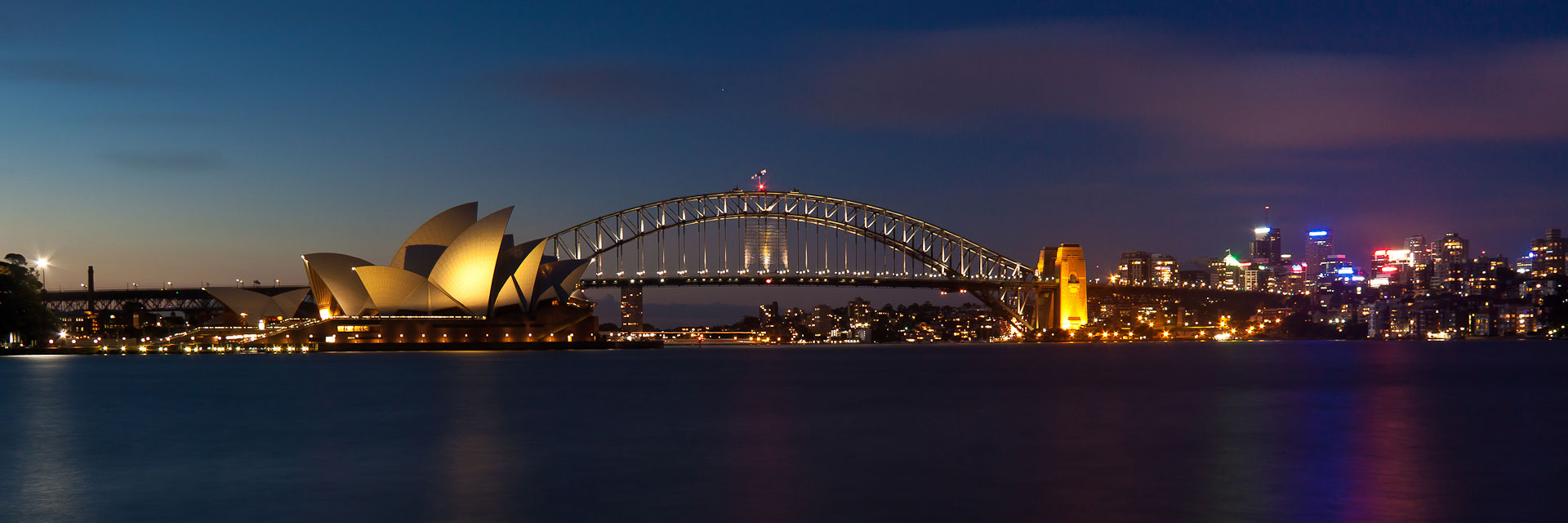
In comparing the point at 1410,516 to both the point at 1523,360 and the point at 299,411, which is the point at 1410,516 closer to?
the point at 299,411

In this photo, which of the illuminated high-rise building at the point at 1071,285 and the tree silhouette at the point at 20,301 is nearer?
the tree silhouette at the point at 20,301

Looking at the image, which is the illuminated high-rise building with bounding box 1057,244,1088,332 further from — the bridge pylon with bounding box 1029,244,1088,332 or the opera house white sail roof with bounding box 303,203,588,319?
the opera house white sail roof with bounding box 303,203,588,319

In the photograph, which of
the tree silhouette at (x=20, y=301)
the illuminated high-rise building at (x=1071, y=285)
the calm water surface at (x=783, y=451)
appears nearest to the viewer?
the calm water surface at (x=783, y=451)

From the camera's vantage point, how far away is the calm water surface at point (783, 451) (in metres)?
15.6

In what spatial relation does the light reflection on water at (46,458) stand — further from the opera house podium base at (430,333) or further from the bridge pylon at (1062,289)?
the bridge pylon at (1062,289)

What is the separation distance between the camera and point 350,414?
101 feet

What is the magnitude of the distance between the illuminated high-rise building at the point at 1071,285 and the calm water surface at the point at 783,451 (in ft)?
227

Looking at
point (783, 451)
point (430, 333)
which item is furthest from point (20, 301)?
point (783, 451)

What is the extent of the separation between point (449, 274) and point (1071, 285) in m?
57.0

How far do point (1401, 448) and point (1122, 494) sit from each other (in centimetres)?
903

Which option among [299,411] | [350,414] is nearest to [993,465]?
[350,414]

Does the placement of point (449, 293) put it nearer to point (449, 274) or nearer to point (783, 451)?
point (449, 274)

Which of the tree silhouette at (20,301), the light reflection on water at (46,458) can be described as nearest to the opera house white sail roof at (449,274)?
the tree silhouette at (20,301)

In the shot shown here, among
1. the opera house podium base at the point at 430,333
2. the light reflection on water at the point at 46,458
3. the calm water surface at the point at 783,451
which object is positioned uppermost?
the opera house podium base at the point at 430,333
